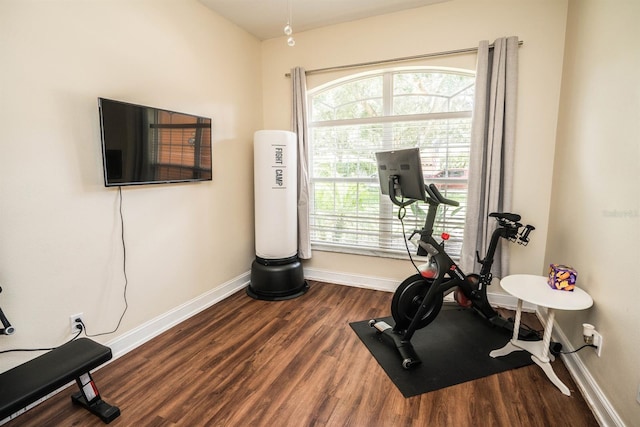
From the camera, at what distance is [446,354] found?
2.23 meters

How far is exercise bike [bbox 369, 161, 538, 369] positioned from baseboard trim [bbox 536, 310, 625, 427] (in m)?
0.25

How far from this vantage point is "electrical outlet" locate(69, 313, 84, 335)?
1.98 meters

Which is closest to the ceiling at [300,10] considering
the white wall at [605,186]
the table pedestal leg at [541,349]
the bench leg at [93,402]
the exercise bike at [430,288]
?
the white wall at [605,186]

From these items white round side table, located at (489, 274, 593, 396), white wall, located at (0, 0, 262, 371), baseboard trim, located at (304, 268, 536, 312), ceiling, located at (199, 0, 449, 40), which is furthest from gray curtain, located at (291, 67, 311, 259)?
white round side table, located at (489, 274, 593, 396)

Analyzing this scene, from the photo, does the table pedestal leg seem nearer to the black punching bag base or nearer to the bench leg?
the black punching bag base

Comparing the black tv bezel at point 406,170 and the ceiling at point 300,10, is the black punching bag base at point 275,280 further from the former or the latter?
the ceiling at point 300,10

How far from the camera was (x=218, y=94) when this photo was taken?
306 centimetres

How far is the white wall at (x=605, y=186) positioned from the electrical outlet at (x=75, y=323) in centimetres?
305

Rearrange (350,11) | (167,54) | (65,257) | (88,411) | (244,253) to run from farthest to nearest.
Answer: (244,253) < (350,11) < (167,54) < (65,257) < (88,411)

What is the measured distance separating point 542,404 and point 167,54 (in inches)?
140

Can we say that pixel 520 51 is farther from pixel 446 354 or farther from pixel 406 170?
pixel 446 354

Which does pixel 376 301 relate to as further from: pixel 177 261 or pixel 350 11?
pixel 350 11

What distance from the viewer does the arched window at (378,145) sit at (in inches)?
120

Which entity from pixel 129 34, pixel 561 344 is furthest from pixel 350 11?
pixel 561 344
